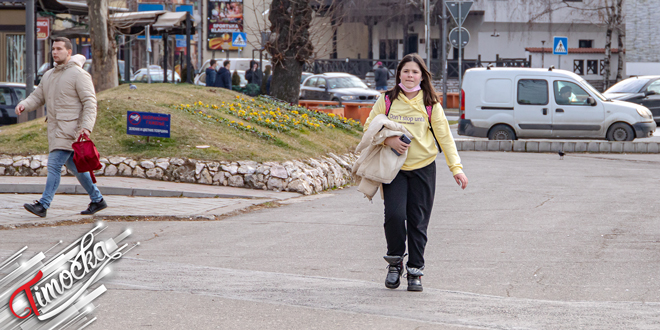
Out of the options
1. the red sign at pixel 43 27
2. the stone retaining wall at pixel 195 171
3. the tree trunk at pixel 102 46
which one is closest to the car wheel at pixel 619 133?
the stone retaining wall at pixel 195 171

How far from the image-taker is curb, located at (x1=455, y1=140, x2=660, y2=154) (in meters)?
18.4

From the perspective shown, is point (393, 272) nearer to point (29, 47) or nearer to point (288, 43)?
point (29, 47)

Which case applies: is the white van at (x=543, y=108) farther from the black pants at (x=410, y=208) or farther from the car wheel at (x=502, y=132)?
the black pants at (x=410, y=208)

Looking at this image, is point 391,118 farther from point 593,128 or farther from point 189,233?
point 593,128

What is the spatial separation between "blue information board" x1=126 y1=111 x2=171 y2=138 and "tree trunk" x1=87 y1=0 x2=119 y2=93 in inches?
337

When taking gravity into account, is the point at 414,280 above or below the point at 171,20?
below

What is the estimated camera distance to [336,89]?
30.9 meters

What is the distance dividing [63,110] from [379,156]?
13.8ft

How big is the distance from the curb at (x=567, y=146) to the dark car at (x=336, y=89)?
36.6 ft

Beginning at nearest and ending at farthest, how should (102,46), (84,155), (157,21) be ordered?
(84,155) < (102,46) < (157,21)

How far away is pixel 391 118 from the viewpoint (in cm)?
594

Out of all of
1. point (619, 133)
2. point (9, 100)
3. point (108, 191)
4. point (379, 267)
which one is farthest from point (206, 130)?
point (619, 133)

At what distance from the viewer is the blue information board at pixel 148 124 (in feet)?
40.1

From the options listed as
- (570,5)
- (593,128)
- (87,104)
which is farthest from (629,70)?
(87,104)
